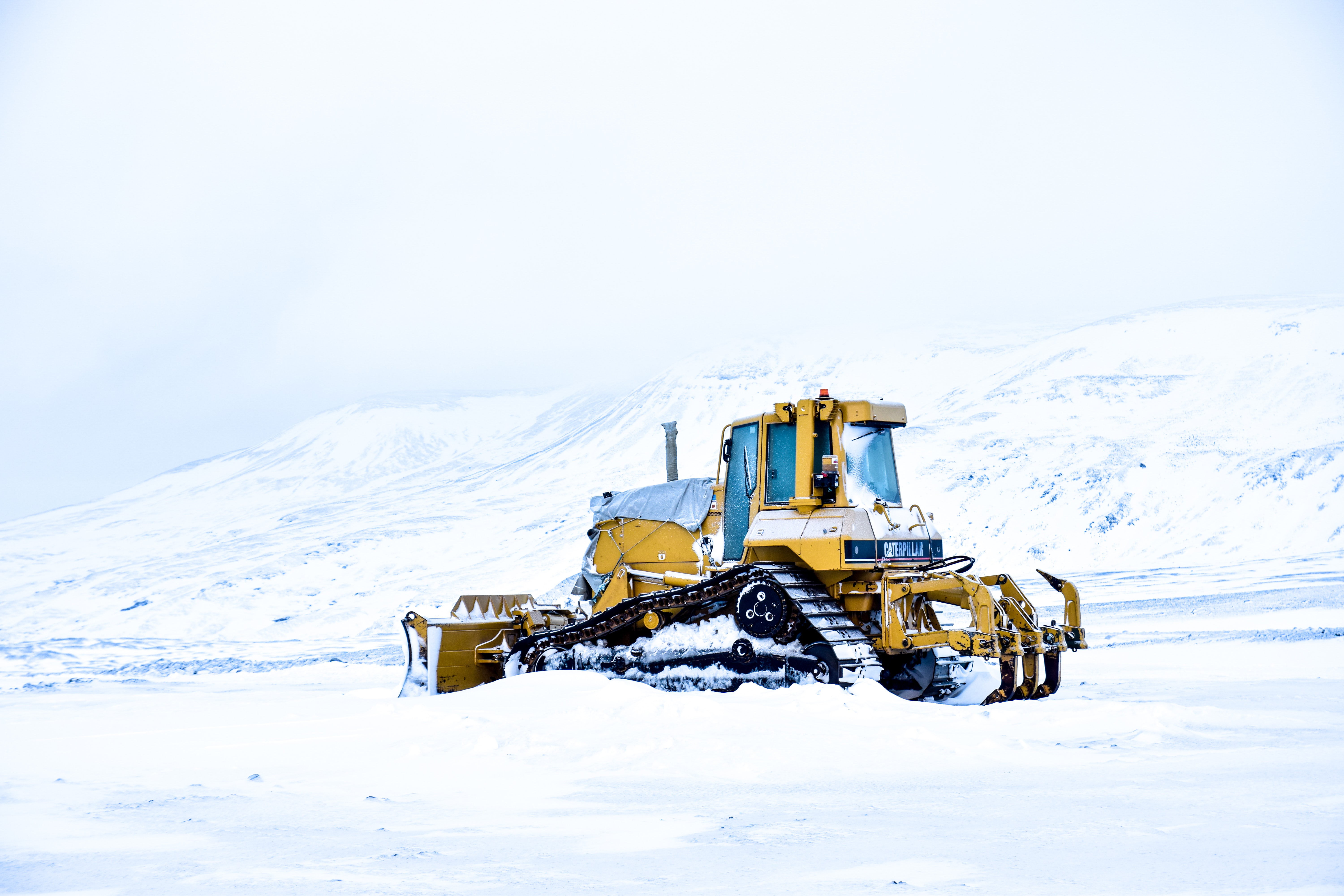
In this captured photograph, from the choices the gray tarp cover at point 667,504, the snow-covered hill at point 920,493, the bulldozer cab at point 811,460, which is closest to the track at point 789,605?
the bulldozer cab at point 811,460

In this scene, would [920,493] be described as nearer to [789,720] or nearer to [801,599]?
[801,599]

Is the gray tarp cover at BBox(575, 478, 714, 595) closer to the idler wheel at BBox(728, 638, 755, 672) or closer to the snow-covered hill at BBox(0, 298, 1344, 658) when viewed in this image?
the idler wheel at BBox(728, 638, 755, 672)

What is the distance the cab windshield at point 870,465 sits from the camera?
33.1 feet

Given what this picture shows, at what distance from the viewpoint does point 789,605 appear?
30.7 feet

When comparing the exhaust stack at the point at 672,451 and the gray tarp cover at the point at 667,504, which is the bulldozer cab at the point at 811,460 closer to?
the gray tarp cover at the point at 667,504

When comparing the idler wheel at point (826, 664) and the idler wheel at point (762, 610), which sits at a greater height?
the idler wheel at point (762, 610)

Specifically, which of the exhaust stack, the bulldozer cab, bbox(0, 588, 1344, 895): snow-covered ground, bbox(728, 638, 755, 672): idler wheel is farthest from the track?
the exhaust stack

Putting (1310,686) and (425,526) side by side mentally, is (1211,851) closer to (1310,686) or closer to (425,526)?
(1310,686)

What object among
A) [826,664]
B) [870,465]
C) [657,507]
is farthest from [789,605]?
[657,507]

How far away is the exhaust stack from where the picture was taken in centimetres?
1219

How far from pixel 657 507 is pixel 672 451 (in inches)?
37.2

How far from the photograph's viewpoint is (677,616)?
1028cm

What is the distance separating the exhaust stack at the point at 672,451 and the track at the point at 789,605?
1722mm

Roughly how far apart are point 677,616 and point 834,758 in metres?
3.61
